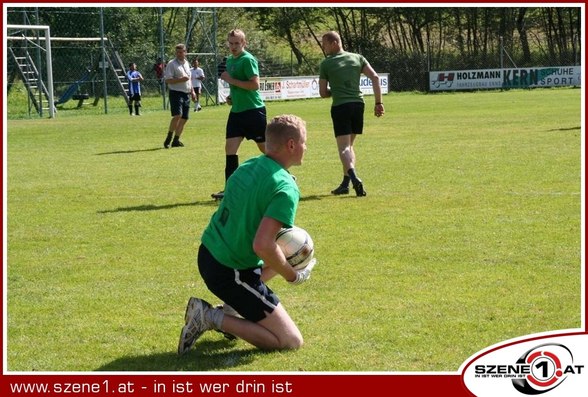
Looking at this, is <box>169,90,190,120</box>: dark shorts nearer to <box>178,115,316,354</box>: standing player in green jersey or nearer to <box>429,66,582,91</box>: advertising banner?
<box>178,115,316,354</box>: standing player in green jersey

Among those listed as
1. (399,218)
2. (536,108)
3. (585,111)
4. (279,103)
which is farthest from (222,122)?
(585,111)

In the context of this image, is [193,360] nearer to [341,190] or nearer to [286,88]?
[341,190]

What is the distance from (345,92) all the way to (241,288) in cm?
701

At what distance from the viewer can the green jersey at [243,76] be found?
1189 cm

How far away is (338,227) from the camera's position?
991 cm

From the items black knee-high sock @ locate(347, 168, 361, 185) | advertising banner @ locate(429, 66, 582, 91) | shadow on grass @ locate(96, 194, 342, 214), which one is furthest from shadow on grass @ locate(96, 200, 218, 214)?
advertising banner @ locate(429, 66, 582, 91)

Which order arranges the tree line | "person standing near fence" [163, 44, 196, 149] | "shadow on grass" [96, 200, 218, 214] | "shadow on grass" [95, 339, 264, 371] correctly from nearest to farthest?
1. "shadow on grass" [95, 339, 264, 371]
2. "shadow on grass" [96, 200, 218, 214]
3. "person standing near fence" [163, 44, 196, 149]
4. the tree line

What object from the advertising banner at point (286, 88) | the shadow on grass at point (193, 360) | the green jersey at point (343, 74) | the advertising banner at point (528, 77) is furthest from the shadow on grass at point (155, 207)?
the advertising banner at point (528, 77)

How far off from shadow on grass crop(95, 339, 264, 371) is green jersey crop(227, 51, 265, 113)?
631cm

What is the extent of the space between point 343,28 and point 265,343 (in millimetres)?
56443

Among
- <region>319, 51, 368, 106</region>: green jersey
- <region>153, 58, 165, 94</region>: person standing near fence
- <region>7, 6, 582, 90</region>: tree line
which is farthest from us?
<region>7, 6, 582, 90</region>: tree line

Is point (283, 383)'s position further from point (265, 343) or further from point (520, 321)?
point (520, 321)

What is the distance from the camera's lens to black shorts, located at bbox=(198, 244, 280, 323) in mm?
5746

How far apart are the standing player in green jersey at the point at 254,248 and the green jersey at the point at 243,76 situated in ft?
20.3
